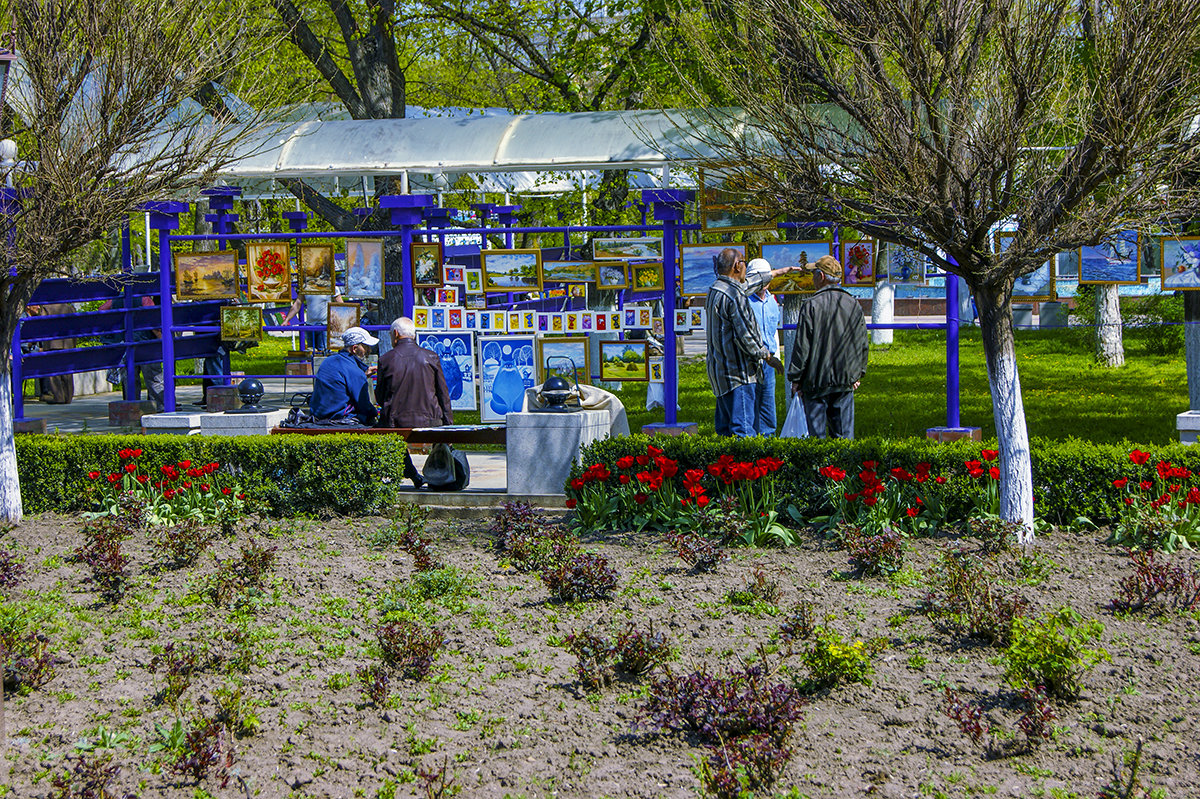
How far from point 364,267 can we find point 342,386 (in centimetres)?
328

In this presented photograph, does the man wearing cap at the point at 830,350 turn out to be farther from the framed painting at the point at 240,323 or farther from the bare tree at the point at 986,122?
the framed painting at the point at 240,323

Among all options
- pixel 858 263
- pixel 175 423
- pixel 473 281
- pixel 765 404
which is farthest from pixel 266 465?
pixel 858 263

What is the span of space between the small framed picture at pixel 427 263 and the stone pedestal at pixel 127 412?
14.2 ft

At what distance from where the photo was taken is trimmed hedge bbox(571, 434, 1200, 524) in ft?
24.7

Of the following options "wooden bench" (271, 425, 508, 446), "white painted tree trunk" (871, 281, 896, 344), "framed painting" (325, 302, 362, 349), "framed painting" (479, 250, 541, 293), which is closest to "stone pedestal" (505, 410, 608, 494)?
"wooden bench" (271, 425, 508, 446)

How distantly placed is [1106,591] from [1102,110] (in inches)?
100

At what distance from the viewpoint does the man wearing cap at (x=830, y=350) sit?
9.07 m

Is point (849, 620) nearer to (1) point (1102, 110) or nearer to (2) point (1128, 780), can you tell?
(2) point (1128, 780)

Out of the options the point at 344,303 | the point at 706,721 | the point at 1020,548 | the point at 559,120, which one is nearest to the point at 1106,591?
the point at 1020,548

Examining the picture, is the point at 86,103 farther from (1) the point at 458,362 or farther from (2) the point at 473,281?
(2) the point at 473,281

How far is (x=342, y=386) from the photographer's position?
1034 cm

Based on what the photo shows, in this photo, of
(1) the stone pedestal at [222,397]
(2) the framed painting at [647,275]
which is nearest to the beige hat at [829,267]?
(2) the framed painting at [647,275]

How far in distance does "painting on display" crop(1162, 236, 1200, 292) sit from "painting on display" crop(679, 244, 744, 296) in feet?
12.8

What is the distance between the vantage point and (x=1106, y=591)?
6.38 metres
